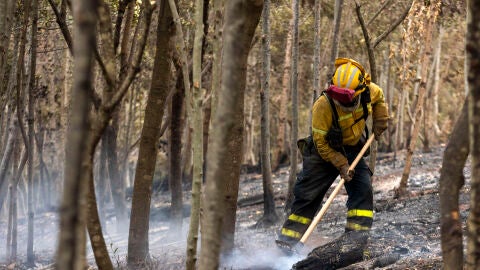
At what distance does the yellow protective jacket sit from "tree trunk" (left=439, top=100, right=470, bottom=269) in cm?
342

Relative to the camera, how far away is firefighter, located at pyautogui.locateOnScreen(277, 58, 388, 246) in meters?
6.95

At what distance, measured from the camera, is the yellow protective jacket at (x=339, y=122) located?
7121mm

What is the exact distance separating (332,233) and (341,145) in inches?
80.4

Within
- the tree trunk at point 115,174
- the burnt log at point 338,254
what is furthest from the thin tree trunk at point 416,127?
the tree trunk at point 115,174

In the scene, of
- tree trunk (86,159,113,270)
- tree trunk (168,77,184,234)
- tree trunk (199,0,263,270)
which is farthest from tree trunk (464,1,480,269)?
tree trunk (168,77,184,234)

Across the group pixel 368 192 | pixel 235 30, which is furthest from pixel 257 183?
pixel 235 30

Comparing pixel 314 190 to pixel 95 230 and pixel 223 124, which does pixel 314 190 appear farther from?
pixel 223 124

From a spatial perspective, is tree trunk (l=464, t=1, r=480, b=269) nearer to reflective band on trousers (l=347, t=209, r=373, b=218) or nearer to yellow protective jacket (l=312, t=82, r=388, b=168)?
yellow protective jacket (l=312, t=82, r=388, b=168)

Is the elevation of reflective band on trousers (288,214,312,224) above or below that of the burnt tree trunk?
below

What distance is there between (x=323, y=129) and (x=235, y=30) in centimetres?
422

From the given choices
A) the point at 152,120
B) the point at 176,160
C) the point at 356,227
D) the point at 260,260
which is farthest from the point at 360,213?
the point at 176,160

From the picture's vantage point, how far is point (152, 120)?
6816 millimetres

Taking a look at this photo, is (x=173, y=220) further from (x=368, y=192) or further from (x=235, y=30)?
(x=235, y=30)

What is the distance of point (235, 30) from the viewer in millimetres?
3088
